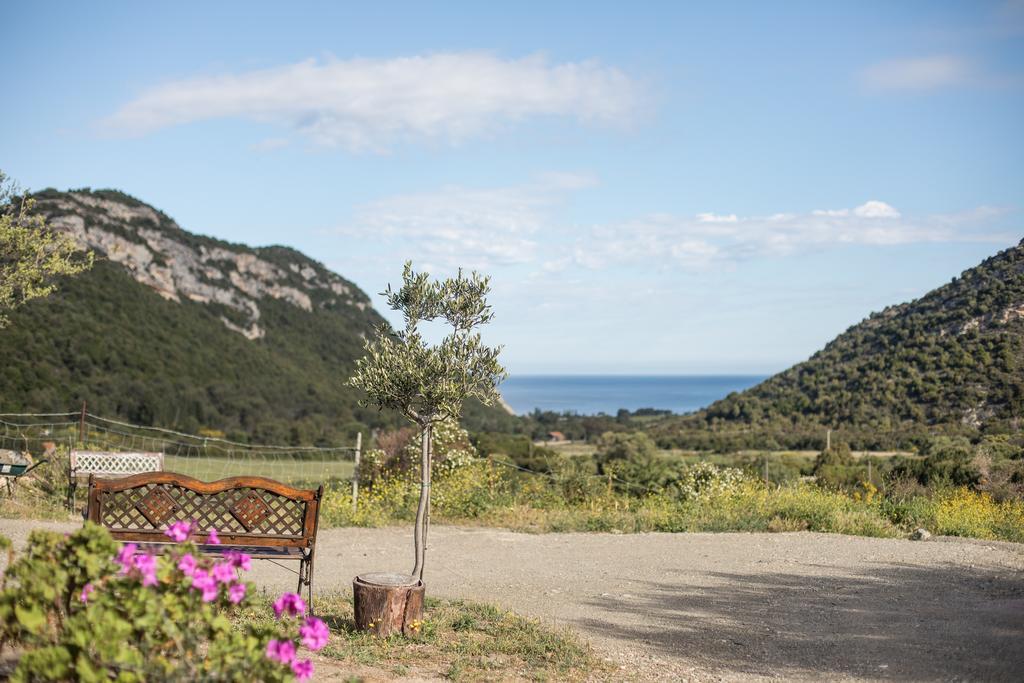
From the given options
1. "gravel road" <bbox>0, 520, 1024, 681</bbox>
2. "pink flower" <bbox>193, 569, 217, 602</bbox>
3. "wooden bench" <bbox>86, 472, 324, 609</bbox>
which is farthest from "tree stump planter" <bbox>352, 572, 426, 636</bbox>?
"pink flower" <bbox>193, 569, 217, 602</bbox>

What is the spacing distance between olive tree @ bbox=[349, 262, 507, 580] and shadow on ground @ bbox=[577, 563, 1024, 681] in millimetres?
2082

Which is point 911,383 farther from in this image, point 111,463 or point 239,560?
point 239,560

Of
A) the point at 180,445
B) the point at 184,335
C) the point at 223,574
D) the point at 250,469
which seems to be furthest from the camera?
the point at 184,335

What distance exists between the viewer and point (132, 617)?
9.81 feet

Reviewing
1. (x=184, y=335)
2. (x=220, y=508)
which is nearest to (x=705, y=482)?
(x=220, y=508)

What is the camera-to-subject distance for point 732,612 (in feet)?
24.8

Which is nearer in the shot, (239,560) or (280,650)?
(280,650)

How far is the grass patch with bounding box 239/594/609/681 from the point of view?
5.25 m

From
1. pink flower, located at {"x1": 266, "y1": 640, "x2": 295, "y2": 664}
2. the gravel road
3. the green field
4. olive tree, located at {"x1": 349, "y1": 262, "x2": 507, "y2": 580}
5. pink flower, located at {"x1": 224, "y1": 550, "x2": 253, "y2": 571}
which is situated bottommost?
the gravel road

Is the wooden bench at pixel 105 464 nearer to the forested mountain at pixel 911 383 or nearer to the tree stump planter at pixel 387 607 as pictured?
the tree stump planter at pixel 387 607

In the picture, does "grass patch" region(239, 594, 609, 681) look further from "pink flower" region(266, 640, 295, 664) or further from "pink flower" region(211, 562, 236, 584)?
"pink flower" region(266, 640, 295, 664)

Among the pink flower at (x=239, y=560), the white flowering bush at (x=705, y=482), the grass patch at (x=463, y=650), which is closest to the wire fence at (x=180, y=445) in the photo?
the white flowering bush at (x=705, y=482)

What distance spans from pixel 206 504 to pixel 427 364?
192 cm

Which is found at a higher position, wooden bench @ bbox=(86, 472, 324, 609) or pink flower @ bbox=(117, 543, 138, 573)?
pink flower @ bbox=(117, 543, 138, 573)
